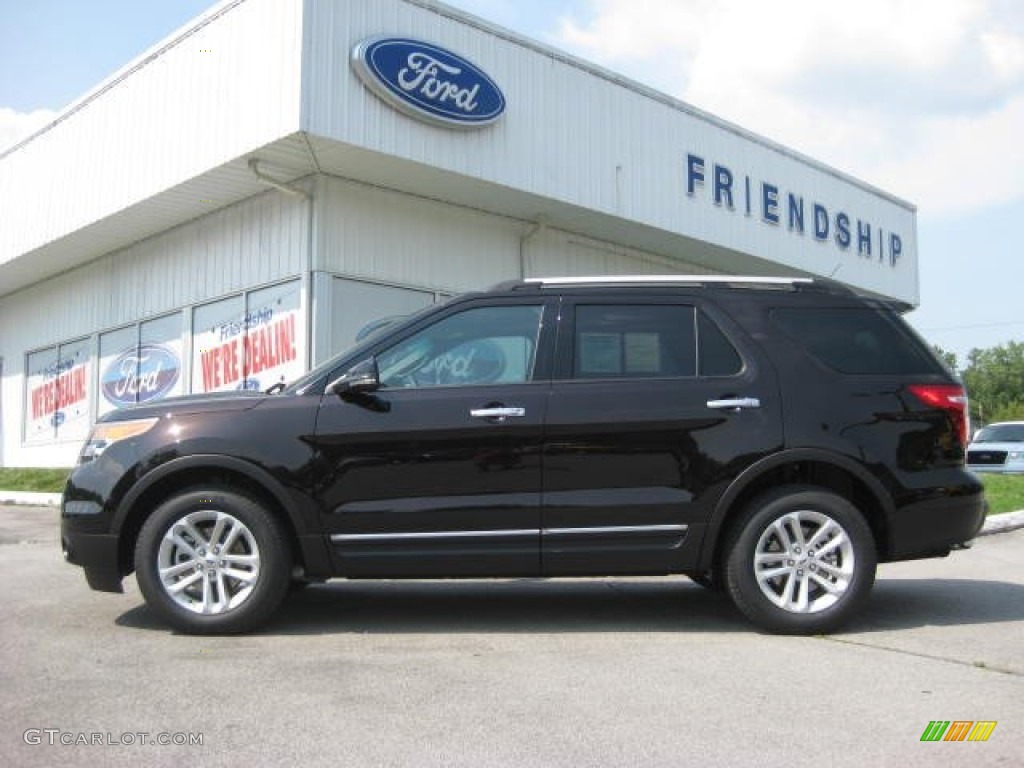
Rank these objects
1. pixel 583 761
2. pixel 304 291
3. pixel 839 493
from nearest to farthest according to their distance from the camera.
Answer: pixel 583 761 < pixel 839 493 < pixel 304 291

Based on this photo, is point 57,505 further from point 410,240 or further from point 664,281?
point 664,281

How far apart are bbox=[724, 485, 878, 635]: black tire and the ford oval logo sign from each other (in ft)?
28.5

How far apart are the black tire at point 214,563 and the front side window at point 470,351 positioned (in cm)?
104

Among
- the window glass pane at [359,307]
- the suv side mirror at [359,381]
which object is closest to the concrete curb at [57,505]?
the window glass pane at [359,307]

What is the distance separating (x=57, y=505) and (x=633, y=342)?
10.6 meters

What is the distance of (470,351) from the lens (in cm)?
545

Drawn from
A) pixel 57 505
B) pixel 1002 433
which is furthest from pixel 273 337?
pixel 1002 433

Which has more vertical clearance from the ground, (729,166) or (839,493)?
(729,166)

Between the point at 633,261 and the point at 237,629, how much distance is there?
13662 mm

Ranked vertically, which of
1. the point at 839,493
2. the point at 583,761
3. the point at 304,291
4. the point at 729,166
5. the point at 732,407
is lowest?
the point at 583,761

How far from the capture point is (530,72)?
14195mm

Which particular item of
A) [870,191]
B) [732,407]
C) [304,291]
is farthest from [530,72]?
[870,191]

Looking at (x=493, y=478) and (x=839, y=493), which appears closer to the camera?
(x=493, y=478)

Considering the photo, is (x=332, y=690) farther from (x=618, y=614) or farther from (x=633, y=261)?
(x=633, y=261)
